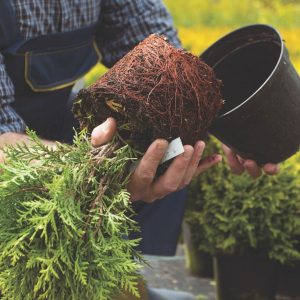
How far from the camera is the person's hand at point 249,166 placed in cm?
203

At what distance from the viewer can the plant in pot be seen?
8.39ft

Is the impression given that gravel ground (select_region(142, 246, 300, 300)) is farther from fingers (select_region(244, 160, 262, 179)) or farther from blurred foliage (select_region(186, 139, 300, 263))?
fingers (select_region(244, 160, 262, 179))

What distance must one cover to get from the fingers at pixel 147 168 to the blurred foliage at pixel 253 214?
0.91m

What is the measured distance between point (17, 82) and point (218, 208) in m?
1.00

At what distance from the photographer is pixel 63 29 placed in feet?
7.25

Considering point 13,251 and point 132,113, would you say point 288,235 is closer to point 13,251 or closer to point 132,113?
point 132,113

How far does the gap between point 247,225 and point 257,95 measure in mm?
932

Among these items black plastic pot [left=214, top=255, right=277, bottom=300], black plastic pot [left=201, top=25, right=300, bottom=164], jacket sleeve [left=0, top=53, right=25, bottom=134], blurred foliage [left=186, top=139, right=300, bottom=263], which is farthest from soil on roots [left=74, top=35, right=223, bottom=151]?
black plastic pot [left=214, top=255, right=277, bottom=300]

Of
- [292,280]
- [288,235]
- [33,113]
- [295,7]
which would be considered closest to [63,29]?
[33,113]

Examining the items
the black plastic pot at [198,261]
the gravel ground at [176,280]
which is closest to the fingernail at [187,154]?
the gravel ground at [176,280]

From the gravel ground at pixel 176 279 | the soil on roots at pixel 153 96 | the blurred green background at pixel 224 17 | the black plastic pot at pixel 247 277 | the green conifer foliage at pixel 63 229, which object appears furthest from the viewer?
the blurred green background at pixel 224 17

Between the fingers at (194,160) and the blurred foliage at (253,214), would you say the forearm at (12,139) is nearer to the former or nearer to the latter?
the fingers at (194,160)

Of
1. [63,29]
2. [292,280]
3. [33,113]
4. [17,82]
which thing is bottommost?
[292,280]

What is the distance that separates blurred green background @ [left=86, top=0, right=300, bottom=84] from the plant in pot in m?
1.51
